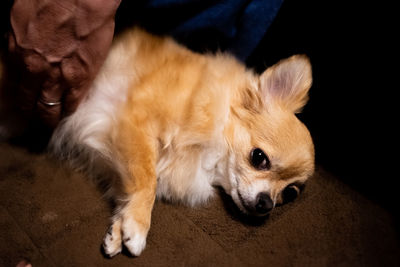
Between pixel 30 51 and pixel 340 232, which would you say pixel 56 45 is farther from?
pixel 340 232

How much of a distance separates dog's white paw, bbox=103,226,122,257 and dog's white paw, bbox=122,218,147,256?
0.02 m

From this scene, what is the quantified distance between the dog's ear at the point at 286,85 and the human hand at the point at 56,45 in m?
0.77

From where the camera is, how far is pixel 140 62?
1.61 metres

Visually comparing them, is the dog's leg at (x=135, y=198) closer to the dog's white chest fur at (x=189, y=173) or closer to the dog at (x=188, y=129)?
the dog at (x=188, y=129)

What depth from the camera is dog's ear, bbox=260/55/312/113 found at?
63.4 inches

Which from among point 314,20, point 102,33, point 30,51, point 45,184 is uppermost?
point 314,20

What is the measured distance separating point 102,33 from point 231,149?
751 millimetres

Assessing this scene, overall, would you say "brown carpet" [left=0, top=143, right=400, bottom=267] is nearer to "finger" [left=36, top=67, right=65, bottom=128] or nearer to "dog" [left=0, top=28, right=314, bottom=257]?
"dog" [left=0, top=28, right=314, bottom=257]

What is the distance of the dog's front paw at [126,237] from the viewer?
4.09 ft

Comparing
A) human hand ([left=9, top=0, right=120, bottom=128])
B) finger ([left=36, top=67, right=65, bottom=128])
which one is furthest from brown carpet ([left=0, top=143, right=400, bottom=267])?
human hand ([left=9, top=0, right=120, bottom=128])

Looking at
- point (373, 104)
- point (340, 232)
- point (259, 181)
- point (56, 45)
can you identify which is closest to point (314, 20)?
point (373, 104)

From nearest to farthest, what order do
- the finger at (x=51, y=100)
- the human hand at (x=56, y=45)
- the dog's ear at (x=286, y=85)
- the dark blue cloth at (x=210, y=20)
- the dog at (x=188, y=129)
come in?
the human hand at (x=56, y=45) < the finger at (x=51, y=100) < the dog at (x=188, y=129) < the dog's ear at (x=286, y=85) < the dark blue cloth at (x=210, y=20)

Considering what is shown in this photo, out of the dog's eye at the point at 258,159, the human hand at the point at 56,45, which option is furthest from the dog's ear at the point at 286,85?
the human hand at the point at 56,45

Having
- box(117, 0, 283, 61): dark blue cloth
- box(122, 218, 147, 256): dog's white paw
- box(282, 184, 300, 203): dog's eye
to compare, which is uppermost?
box(117, 0, 283, 61): dark blue cloth
